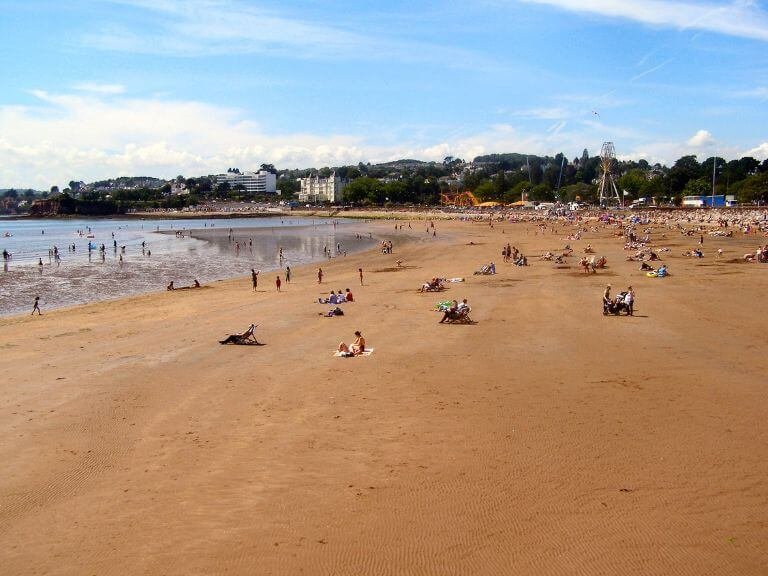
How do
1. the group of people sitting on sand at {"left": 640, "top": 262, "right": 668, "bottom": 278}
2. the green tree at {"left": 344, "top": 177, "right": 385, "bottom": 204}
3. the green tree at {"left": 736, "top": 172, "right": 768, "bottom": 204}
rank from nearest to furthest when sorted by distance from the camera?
the group of people sitting on sand at {"left": 640, "top": 262, "right": 668, "bottom": 278}
the green tree at {"left": 736, "top": 172, "right": 768, "bottom": 204}
the green tree at {"left": 344, "top": 177, "right": 385, "bottom": 204}

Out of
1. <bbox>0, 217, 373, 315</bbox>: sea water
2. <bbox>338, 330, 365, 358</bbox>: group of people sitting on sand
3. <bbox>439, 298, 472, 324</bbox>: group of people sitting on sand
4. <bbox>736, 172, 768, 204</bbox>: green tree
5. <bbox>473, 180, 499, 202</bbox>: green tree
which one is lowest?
<bbox>0, 217, 373, 315</bbox>: sea water

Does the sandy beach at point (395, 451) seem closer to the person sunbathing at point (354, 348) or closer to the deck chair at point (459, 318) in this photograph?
the person sunbathing at point (354, 348)

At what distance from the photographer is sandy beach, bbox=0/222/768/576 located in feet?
20.6

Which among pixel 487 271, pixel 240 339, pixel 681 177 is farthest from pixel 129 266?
pixel 681 177

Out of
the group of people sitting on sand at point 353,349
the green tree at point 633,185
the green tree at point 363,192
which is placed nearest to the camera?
the group of people sitting on sand at point 353,349

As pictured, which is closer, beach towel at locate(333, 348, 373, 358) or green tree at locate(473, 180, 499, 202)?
beach towel at locate(333, 348, 373, 358)

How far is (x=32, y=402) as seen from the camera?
11352 mm

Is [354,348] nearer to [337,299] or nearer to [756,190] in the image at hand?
[337,299]

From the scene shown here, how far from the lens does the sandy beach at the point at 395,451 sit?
6.27m

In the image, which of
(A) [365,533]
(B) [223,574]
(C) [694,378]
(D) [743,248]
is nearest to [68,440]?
(B) [223,574]

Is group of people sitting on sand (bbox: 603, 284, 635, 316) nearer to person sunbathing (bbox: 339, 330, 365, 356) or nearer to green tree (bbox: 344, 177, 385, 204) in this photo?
person sunbathing (bbox: 339, 330, 365, 356)

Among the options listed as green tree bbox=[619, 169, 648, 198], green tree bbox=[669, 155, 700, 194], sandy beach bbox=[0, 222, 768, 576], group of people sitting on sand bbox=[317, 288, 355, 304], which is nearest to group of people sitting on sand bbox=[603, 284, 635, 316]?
sandy beach bbox=[0, 222, 768, 576]

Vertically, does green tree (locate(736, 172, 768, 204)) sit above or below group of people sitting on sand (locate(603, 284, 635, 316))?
above

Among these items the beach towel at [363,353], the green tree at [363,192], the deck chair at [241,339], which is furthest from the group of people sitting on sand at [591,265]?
the green tree at [363,192]
